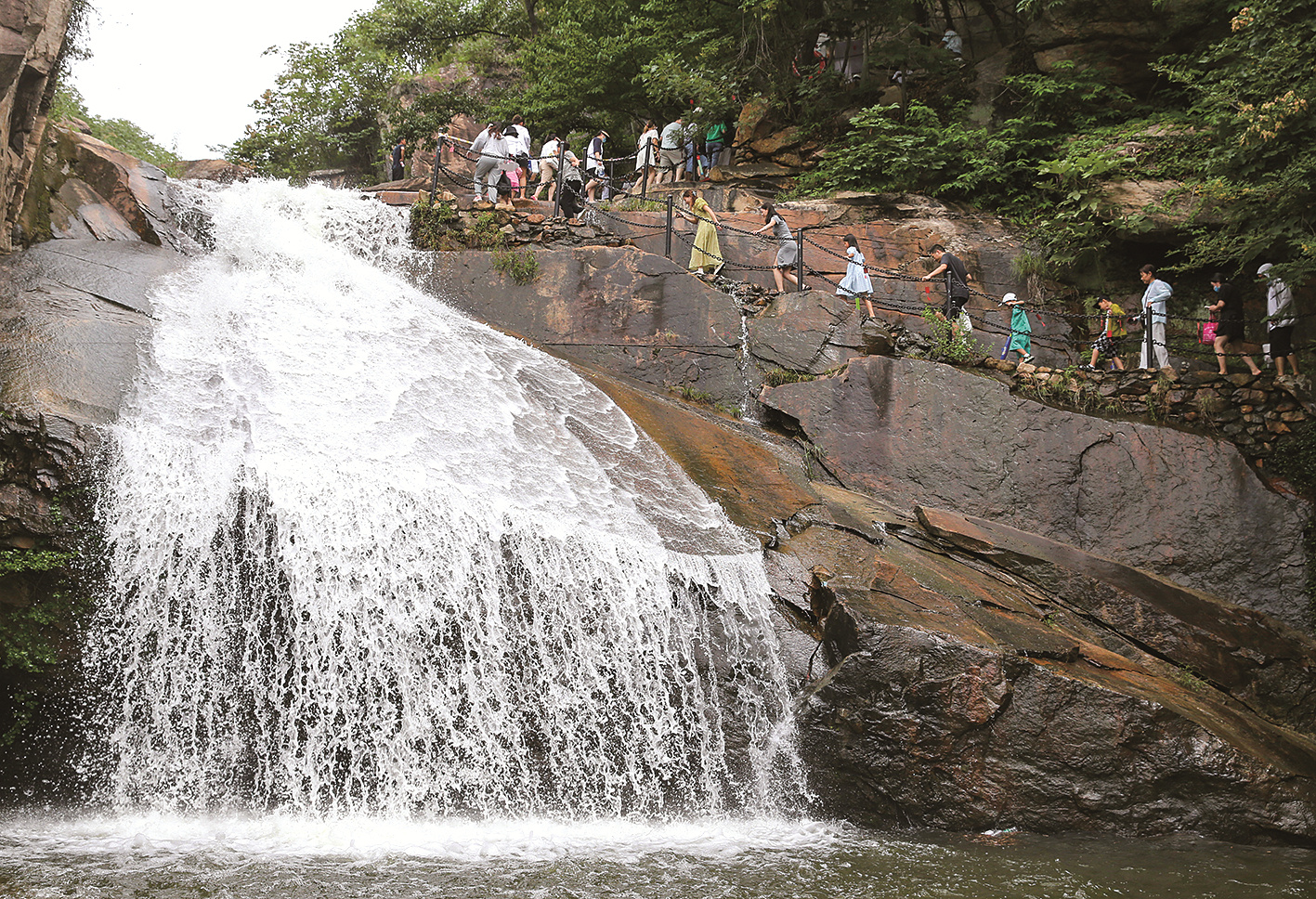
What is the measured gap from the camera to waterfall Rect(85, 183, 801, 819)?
6.82 m

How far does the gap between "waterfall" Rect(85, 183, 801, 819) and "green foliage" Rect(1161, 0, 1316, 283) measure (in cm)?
791

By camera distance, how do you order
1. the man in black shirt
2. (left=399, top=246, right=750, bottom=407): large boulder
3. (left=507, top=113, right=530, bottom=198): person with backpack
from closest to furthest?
(left=399, top=246, right=750, bottom=407): large boulder < the man in black shirt < (left=507, top=113, right=530, bottom=198): person with backpack

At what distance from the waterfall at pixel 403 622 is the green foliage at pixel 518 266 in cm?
507

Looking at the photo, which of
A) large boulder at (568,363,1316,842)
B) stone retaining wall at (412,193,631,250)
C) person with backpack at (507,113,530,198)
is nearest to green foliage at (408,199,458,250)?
stone retaining wall at (412,193,631,250)

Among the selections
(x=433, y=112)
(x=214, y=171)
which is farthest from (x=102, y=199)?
(x=433, y=112)

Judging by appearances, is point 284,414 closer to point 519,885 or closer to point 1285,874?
point 519,885

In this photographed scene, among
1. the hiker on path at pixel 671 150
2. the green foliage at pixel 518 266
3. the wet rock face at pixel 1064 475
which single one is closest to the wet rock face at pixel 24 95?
the green foliage at pixel 518 266

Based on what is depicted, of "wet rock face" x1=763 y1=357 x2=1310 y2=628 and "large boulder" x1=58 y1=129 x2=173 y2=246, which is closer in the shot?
"wet rock face" x1=763 y1=357 x2=1310 y2=628

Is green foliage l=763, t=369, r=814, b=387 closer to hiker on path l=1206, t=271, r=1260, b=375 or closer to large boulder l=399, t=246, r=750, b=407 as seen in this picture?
large boulder l=399, t=246, r=750, b=407

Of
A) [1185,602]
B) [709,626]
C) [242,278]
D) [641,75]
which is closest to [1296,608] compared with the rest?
[1185,602]

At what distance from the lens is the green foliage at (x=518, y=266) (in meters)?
13.5

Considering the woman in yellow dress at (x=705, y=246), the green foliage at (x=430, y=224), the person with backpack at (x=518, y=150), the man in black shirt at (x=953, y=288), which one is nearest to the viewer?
the man in black shirt at (x=953, y=288)

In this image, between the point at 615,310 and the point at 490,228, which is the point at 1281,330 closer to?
the point at 615,310

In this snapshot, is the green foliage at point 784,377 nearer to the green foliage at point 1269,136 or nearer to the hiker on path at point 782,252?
the hiker on path at point 782,252
